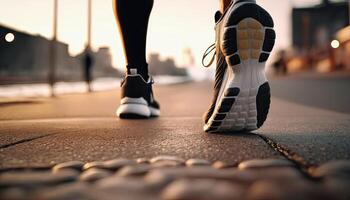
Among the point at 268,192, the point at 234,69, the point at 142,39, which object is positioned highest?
the point at 142,39

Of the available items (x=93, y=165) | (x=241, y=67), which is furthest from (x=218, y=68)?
(x=93, y=165)

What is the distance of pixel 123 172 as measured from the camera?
2.28 ft

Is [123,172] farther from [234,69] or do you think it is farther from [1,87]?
[1,87]

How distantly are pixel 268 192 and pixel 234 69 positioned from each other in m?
0.70

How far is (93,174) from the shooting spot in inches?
26.7

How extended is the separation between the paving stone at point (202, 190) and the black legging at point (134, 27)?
1324 millimetres

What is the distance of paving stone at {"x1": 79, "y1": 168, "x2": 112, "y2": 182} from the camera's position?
0.66 m

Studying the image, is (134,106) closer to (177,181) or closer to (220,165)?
(220,165)

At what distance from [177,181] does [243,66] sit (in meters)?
0.67

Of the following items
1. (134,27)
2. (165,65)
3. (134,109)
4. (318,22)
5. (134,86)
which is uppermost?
(318,22)

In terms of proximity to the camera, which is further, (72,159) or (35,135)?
(35,135)

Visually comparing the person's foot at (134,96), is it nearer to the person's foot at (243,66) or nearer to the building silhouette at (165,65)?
the person's foot at (243,66)

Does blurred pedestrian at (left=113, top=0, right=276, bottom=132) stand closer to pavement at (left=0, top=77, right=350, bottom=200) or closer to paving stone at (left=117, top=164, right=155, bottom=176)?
pavement at (left=0, top=77, right=350, bottom=200)

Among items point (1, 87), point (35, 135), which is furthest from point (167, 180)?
point (1, 87)
